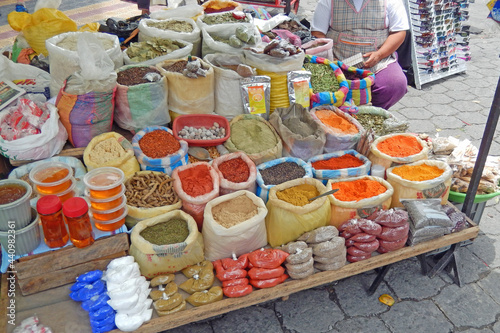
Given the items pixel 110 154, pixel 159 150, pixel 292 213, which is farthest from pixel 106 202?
pixel 292 213

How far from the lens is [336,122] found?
3299mm

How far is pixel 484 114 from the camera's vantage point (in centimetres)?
482

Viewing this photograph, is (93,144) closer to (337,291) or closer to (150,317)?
(150,317)

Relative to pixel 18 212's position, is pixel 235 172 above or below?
below

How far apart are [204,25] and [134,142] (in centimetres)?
136

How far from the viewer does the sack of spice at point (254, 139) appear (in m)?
2.93

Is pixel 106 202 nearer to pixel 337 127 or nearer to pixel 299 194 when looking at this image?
pixel 299 194

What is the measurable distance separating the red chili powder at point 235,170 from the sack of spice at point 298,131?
40 cm

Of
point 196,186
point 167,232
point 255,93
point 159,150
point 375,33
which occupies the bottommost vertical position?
point 167,232

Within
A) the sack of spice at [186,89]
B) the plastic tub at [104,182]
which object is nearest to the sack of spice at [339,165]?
the sack of spice at [186,89]

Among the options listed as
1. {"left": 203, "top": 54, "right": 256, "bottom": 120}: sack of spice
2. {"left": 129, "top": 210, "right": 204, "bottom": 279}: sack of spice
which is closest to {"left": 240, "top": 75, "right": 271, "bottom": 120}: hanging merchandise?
{"left": 203, "top": 54, "right": 256, "bottom": 120}: sack of spice

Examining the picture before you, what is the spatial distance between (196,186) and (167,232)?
361 millimetres

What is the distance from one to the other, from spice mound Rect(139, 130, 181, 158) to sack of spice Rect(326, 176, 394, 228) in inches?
41.4

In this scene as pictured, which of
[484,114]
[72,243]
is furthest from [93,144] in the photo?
[484,114]
